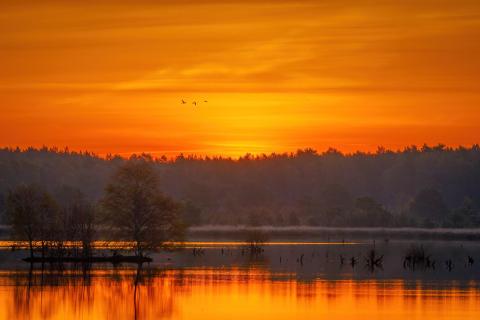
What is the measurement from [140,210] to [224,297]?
27.7 m

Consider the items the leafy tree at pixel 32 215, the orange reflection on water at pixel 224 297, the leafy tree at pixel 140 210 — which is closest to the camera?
the orange reflection on water at pixel 224 297

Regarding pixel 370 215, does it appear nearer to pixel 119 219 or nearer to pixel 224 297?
pixel 119 219

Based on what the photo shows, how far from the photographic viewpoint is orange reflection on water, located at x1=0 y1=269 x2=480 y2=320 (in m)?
50.7

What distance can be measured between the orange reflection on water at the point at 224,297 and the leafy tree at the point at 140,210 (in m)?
11.0

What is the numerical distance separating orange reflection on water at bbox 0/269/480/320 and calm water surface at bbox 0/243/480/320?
0.17ft

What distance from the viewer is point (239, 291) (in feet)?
200

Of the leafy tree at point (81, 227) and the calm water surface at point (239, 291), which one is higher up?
the leafy tree at point (81, 227)

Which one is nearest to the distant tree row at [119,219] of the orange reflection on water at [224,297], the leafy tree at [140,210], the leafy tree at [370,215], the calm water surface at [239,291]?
the leafy tree at [140,210]

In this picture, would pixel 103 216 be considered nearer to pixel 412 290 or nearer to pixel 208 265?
pixel 208 265

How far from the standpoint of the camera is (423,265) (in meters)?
84.6

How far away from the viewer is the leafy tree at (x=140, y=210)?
274 feet

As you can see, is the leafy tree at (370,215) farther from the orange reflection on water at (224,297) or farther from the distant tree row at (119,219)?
the orange reflection on water at (224,297)

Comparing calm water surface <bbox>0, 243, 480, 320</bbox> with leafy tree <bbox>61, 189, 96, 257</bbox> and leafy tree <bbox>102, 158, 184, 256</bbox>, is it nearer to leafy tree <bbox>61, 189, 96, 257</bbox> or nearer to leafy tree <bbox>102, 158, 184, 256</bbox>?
leafy tree <bbox>102, 158, 184, 256</bbox>

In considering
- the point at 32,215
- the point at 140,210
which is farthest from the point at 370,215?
the point at 140,210
